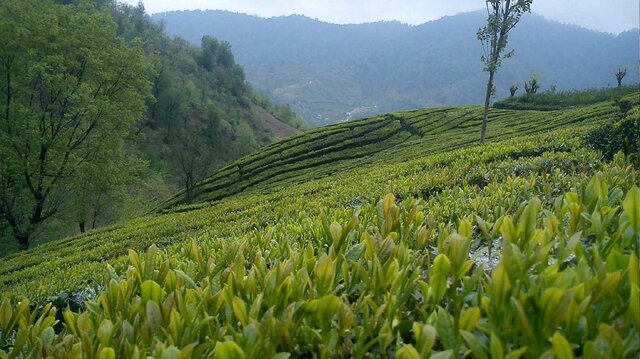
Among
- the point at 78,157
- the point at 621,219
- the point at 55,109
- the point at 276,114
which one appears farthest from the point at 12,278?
the point at 276,114

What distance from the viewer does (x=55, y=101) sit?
832 inches

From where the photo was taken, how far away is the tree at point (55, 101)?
1917 centimetres

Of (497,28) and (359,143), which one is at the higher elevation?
(497,28)

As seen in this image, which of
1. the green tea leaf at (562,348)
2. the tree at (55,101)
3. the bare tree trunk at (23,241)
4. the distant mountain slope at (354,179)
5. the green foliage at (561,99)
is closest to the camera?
the green tea leaf at (562,348)

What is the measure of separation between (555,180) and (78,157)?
70.8 ft

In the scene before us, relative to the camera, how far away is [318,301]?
136 cm

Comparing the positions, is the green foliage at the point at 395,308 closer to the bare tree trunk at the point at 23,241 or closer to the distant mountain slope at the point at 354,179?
the distant mountain slope at the point at 354,179

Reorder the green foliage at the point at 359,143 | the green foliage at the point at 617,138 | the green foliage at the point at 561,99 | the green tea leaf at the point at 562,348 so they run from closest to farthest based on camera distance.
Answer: the green tea leaf at the point at 562,348, the green foliage at the point at 617,138, the green foliage at the point at 359,143, the green foliage at the point at 561,99

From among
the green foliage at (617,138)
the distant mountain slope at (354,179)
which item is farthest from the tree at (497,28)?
the green foliage at (617,138)

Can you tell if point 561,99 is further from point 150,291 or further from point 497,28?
point 150,291

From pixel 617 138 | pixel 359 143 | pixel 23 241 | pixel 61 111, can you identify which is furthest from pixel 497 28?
pixel 23 241

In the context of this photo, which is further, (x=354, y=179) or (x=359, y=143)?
(x=359, y=143)

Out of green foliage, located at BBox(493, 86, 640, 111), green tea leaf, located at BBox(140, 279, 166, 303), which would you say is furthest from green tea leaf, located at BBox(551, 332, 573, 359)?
green foliage, located at BBox(493, 86, 640, 111)

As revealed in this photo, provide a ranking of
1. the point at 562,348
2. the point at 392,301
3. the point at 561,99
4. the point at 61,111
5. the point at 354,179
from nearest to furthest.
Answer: the point at 562,348, the point at 392,301, the point at 354,179, the point at 61,111, the point at 561,99
